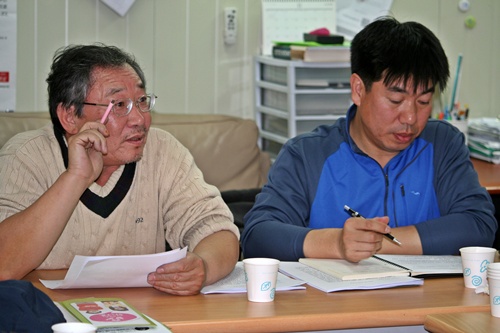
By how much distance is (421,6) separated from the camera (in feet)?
12.4

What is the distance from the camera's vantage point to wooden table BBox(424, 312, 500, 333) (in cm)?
165

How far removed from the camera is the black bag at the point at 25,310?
1381 mm

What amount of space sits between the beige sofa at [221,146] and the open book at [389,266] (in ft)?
3.91

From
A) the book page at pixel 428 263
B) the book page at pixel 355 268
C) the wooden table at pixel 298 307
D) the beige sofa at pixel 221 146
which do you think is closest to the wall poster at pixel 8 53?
the beige sofa at pixel 221 146

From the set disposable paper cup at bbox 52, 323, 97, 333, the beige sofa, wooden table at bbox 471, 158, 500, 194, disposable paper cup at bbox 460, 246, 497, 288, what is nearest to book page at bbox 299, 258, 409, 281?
disposable paper cup at bbox 460, 246, 497, 288

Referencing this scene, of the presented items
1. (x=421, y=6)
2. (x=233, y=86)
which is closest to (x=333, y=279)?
(x=233, y=86)

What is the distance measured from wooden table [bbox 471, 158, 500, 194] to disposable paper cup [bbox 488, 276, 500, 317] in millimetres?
1371

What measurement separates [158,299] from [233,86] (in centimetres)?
192

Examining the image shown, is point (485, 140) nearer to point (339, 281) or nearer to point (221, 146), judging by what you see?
point (221, 146)

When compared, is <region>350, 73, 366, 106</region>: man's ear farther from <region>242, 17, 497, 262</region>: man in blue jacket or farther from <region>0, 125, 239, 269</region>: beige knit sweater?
<region>0, 125, 239, 269</region>: beige knit sweater

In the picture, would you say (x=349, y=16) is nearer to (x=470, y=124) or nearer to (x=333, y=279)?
(x=470, y=124)

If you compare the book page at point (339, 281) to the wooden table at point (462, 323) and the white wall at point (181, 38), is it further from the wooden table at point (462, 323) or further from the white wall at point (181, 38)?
the white wall at point (181, 38)

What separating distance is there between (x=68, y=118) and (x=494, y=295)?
3.77ft

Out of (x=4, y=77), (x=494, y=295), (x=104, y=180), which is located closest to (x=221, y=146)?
(x=4, y=77)
